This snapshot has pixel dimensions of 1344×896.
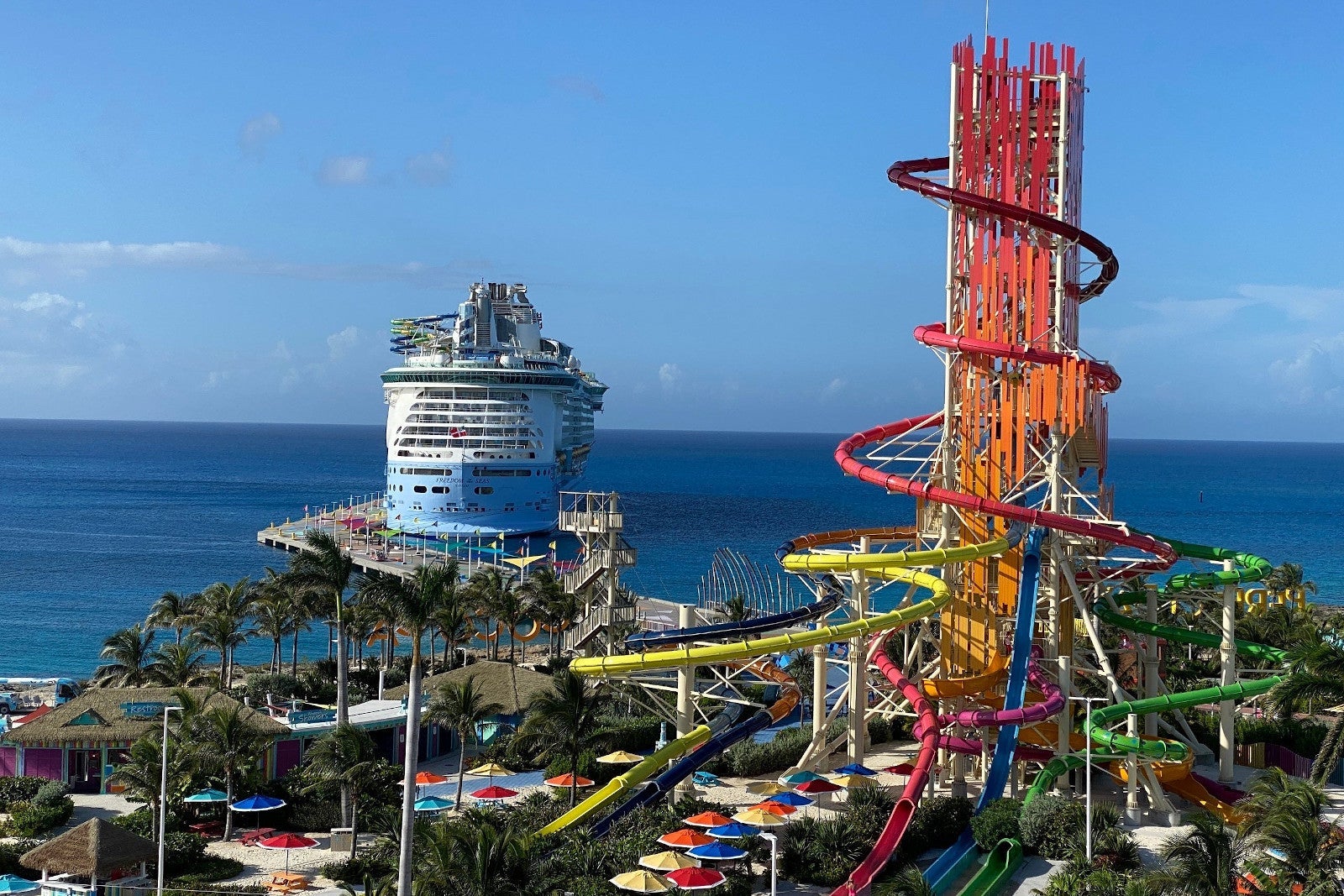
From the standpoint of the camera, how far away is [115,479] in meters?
191

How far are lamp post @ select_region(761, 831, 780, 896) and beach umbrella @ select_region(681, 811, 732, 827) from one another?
96 centimetres

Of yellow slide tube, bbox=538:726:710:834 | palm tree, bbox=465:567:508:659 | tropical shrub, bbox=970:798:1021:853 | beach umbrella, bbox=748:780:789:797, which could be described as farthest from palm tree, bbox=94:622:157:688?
tropical shrub, bbox=970:798:1021:853

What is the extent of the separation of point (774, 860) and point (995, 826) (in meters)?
6.66

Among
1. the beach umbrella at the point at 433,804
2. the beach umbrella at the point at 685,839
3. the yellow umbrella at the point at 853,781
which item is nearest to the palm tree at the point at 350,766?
the beach umbrella at the point at 433,804

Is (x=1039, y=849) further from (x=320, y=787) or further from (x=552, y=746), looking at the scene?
(x=320, y=787)

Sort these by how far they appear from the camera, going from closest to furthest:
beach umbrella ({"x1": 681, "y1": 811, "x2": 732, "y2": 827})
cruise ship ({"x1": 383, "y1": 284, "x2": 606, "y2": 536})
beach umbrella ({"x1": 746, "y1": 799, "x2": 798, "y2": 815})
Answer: beach umbrella ({"x1": 681, "y1": 811, "x2": 732, "y2": 827}), beach umbrella ({"x1": 746, "y1": 799, "x2": 798, "y2": 815}), cruise ship ({"x1": 383, "y1": 284, "x2": 606, "y2": 536})

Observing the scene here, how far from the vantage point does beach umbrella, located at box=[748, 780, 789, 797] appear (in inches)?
1145

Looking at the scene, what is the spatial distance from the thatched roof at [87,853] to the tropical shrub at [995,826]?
15009 mm

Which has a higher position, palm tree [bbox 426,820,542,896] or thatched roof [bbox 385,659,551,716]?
palm tree [bbox 426,820,542,896]

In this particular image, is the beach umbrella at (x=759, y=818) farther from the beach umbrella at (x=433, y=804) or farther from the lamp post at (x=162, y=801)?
the lamp post at (x=162, y=801)

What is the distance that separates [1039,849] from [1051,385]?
961cm

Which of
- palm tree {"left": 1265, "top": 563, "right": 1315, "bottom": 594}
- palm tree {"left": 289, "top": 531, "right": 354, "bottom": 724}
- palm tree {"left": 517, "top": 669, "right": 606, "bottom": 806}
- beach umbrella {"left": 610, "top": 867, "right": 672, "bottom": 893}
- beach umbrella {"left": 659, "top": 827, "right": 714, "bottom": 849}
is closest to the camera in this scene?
→ beach umbrella {"left": 610, "top": 867, "right": 672, "bottom": 893}

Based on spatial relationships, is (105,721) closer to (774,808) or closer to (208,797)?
(208,797)

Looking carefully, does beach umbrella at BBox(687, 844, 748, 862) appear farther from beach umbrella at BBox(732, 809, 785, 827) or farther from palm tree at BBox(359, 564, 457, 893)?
palm tree at BBox(359, 564, 457, 893)
